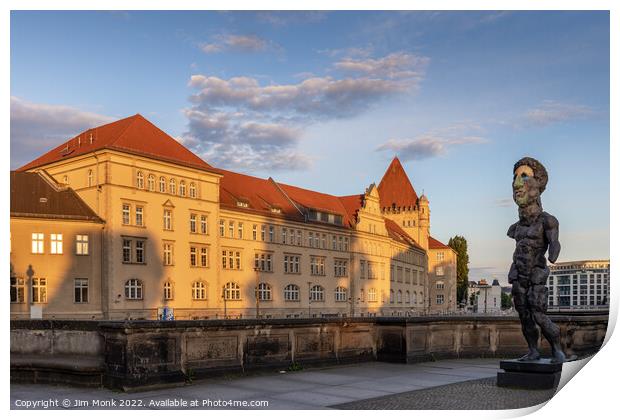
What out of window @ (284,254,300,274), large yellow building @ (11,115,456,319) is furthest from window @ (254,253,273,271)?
window @ (284,254,300,274)

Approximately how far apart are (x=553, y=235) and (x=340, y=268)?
2110 inches

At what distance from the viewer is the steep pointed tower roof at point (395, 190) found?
102 meters

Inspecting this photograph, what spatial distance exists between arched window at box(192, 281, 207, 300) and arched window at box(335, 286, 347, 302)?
17.3 meters

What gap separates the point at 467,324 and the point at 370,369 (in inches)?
130

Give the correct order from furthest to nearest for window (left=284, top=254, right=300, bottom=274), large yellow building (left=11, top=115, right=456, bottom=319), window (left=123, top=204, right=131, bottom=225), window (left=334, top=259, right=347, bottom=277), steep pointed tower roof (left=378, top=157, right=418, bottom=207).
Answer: steep pointed tower roof (left=378, top=157, right=418, bottom=207), window (left=334, top=259, right=347, bottom=277), window (left=284, top=254, right=300, bottom=274), window (left=123, top=204, right=131, bottom=225), large yellow building (left=11, top=115, right=456, bottom=319)

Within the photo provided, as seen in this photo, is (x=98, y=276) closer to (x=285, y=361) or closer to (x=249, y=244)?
(x=249, y=244)

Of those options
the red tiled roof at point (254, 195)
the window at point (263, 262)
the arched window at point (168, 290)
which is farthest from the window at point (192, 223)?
the window at point (263, 262)

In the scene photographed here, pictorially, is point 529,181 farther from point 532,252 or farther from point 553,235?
point 532,252

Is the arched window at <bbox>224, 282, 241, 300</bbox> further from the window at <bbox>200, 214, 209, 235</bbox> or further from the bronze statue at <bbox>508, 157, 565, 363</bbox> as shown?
the bronze statue at <bbox>508, 157, 565, 363</bbox>

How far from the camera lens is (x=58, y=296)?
1454 inches

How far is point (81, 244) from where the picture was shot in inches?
1529

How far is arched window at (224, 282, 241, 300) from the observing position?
49.2 metres

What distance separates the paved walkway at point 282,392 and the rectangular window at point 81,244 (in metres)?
29.1

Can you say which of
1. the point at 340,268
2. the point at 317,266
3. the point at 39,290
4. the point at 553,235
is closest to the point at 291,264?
the point at 317,266
